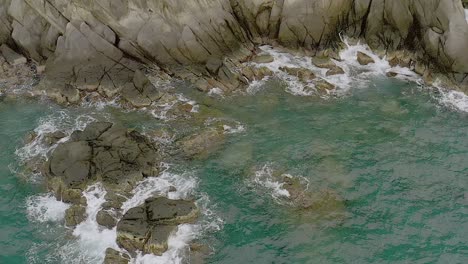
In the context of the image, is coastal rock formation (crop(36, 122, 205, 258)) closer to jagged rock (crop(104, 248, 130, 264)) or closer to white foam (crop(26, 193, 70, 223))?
jagged rock (crop(104, 248, 130, 264))

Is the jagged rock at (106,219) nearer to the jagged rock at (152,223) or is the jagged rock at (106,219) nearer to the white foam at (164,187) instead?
the jagged rock at (152,223)

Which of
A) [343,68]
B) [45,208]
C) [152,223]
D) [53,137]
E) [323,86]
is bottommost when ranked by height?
[45,208]

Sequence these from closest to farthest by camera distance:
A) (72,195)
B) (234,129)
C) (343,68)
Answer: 1. (72,195)
2. (234,129)
3. (343,68)

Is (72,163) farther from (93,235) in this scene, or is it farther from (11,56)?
(11,56)

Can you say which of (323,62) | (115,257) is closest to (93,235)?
(115,257)

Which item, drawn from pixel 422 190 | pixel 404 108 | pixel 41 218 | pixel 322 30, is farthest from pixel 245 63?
pixel 41 218

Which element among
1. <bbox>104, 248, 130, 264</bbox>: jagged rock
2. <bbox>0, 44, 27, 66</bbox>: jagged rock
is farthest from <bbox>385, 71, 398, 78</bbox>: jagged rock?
<bbox>0, 44, 27, 66</bbox>: jagged rock

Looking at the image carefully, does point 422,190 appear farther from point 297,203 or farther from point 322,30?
point 322,30

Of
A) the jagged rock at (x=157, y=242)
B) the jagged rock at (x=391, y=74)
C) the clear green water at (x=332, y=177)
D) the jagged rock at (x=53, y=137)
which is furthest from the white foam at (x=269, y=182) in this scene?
the jagged rock at (x=391, y=74)
